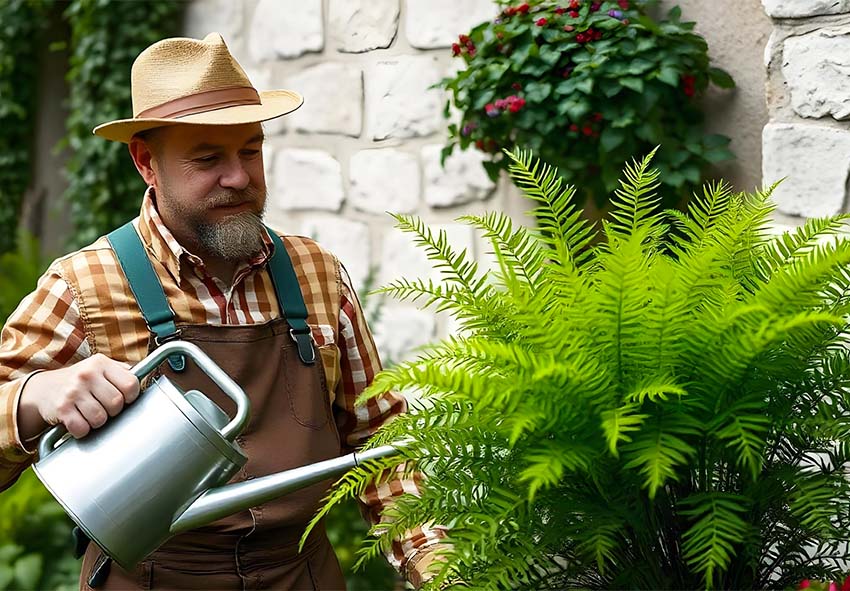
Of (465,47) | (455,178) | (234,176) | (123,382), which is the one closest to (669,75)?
(465,47)

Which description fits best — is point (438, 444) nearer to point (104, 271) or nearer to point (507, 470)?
point (507, 470)

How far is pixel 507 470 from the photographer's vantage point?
1190 millimetres

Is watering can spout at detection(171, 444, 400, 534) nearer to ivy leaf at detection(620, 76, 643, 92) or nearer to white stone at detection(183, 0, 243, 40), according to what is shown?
ivy leaf at detection(620, 76, 643, 92)

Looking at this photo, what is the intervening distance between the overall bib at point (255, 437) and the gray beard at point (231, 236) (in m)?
0.10

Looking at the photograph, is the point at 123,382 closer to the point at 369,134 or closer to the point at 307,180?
the point at 369,134

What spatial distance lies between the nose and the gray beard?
49 millimetres

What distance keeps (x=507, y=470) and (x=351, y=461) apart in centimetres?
33

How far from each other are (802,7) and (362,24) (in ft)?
4.93

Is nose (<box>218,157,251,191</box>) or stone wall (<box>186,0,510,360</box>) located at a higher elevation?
nose (<box>218,157,251,191</box>)

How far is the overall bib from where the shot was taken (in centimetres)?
171

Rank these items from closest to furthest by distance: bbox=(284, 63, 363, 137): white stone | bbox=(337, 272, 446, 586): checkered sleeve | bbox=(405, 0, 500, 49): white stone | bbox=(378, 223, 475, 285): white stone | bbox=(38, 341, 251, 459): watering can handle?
bbox=(38, 341, 251, 459): watering can handle < bbox=(337, 272, 446, 586): checkered sleeve < bbox=(405, 0, 500, 49): white stone < bbox=(378, 223, 475, 285): white stone < bbox=(284, 63, 363, 137): white stone

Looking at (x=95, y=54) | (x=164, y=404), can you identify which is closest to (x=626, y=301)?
(x=164, y=404)

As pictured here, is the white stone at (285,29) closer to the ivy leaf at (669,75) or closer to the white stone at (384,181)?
the white stone at (384,181)

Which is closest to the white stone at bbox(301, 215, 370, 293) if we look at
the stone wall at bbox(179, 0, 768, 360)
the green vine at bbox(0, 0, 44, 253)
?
the stone wall at bbox(179, 0, 768, 360)
